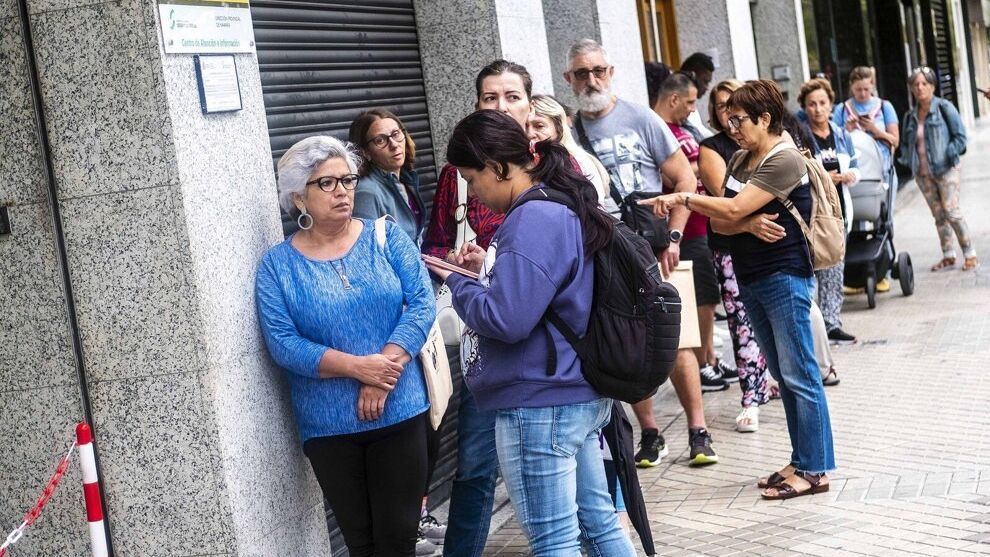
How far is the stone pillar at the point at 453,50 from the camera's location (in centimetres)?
725

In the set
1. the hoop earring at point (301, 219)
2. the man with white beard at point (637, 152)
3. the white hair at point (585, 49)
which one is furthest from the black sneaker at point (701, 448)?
the hoop earring at point (301, 219)

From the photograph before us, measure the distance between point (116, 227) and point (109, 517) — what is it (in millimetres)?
973

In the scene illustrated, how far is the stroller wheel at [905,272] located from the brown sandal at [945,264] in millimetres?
1303

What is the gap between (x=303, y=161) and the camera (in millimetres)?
4422

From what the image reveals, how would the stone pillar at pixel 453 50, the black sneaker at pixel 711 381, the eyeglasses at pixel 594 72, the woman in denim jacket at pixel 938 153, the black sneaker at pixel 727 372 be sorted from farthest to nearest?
1. the woman in denim jacket at pixel 938 153
2. the black sneaker at pixel 727 372
3. the black sneaker at pixel 711 381
4. the stone pillar at pixel 453 50
5. the eyeglasses at pixel 594 72

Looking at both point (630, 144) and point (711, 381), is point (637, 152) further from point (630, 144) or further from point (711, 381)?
point (711, 381)

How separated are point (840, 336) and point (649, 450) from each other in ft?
11.0

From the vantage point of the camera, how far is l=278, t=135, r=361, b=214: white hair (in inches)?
174

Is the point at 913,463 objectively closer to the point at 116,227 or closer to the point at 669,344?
the point at 669,344

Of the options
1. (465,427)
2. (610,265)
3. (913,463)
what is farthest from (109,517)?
(913,463)

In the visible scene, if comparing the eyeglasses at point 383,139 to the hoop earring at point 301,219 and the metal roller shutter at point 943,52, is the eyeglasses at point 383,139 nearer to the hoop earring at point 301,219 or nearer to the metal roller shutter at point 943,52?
the hoop earring at point 301,219

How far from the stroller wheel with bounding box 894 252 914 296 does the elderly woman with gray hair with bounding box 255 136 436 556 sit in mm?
7508

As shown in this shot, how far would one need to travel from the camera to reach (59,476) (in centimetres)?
416

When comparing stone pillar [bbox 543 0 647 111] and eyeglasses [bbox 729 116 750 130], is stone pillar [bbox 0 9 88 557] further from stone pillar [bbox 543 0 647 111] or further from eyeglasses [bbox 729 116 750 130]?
stone pillar [bbox 543 0 647 111]
